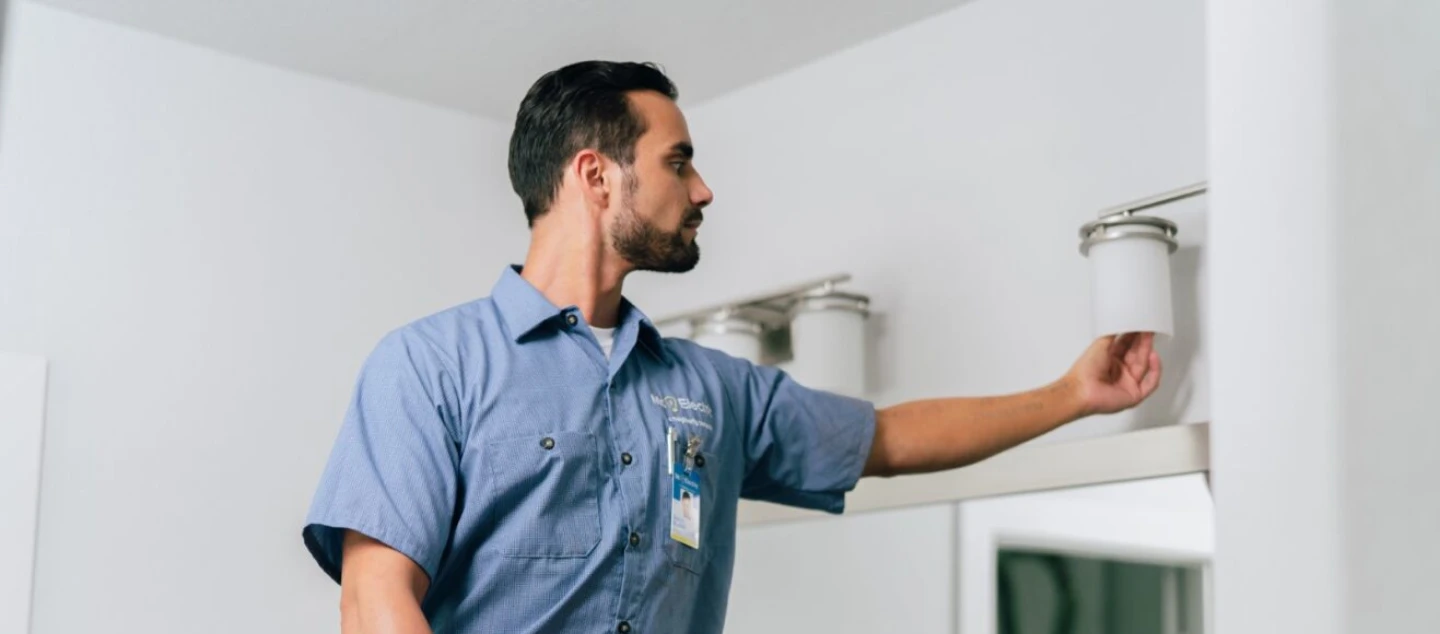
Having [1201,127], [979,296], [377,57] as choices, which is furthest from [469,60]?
[1201,127]

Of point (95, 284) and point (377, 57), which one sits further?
point (377, 57)

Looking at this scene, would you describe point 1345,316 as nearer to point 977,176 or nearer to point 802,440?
point 802,440

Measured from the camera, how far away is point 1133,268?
2238 mm

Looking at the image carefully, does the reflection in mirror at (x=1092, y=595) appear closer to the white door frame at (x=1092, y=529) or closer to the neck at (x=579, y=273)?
the white door frame at (x=1092, y=529)

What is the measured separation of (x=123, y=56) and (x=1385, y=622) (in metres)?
2.39

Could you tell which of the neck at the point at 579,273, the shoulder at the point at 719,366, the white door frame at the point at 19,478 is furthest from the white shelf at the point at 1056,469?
the white door frame at the point at 19,478

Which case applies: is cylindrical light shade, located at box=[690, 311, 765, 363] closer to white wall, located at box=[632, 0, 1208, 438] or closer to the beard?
white wall, located at box=[632, 0, 1208, 438]

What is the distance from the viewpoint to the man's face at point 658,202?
1.92 meters

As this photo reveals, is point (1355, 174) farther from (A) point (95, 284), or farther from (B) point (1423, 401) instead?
(A) point (95, 284)

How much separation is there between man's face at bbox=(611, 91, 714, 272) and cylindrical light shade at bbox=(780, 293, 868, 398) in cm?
81

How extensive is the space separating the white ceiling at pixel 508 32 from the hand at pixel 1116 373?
0.78 m

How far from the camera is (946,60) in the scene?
111 inches

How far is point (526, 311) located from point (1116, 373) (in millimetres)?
870

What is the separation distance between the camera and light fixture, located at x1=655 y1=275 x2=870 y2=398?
2744mm
